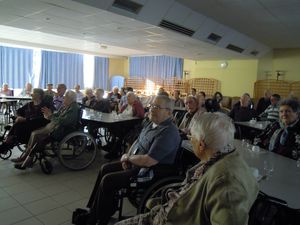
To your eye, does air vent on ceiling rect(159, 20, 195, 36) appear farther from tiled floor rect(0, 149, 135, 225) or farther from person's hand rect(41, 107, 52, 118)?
tiled floor rect(0, 149, 135, 225)

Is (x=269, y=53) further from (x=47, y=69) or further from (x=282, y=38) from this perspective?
(x=47, y=69)

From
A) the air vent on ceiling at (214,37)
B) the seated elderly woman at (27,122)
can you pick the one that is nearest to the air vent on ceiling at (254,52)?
the air vent on ceiling at (214,37)

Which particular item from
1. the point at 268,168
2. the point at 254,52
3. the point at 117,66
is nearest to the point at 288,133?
the point at 268,168

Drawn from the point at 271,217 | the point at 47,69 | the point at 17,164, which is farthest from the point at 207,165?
the point at 47,69

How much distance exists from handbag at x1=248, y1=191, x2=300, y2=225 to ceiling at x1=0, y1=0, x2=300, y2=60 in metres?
3.24

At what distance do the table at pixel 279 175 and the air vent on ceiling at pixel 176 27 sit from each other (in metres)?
2.79

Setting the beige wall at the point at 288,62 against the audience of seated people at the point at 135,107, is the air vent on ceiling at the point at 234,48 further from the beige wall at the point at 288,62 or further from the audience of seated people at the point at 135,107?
the audience of seated people at the point at 135,107

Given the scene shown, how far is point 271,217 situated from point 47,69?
10545 mm

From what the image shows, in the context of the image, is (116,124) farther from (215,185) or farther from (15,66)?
(15,66)

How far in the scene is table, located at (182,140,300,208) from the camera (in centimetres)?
151

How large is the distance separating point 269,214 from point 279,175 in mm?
493

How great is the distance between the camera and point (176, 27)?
496cm

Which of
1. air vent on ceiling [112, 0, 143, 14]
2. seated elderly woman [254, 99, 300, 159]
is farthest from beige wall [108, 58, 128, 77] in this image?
seated elderly woman [254, 99, 300, 159]

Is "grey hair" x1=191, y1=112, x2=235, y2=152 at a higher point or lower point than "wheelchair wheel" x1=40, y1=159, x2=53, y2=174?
higher
